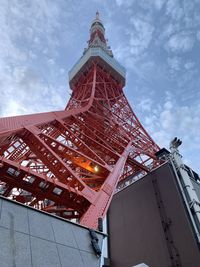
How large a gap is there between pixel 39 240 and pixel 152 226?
6.68 meters

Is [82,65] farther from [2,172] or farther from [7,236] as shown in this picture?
[7,236]

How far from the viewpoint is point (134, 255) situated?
927 centimetres

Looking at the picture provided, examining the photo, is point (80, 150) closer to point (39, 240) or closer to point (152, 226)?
point (152, 226)

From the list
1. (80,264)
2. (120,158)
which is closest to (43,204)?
(120,158)

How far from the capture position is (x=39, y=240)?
11.7 feet

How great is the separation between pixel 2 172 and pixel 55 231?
79.4 inches

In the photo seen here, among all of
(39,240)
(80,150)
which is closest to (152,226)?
(80,150)

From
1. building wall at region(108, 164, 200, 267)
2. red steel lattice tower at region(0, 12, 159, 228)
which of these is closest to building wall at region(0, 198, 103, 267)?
red steel lattice tower at region(0, 12, 159, 228)

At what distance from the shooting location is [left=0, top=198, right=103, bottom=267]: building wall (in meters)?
3.15

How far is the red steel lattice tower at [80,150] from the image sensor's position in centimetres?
533

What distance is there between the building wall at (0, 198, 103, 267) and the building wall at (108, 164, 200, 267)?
4766mm

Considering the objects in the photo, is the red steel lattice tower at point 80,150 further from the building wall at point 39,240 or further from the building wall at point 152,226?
the building wall at point 152,226

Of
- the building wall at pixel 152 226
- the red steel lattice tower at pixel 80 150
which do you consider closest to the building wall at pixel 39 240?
the red steel lattice tower at pixel 80 150

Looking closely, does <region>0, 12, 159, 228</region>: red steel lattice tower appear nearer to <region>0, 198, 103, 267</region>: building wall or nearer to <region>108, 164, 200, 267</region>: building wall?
<region>0, 198, 103, 267</region>: building wall
